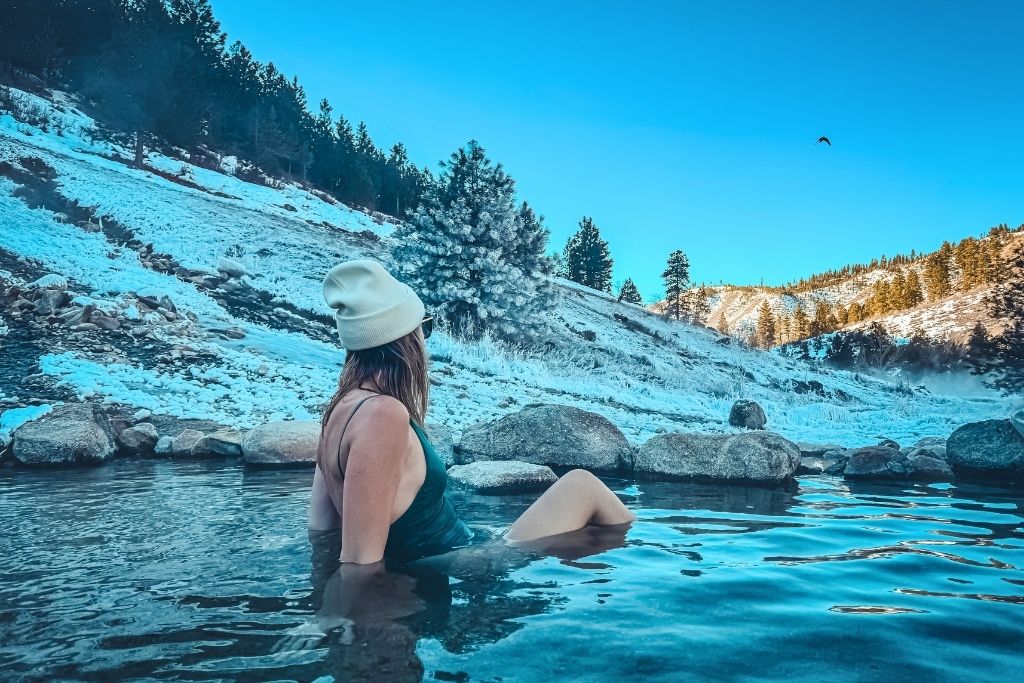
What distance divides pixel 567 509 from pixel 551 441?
435 cm

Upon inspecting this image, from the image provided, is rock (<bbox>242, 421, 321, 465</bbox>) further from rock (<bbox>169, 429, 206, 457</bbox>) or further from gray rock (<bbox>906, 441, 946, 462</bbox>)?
gray rock (<bbox>906, 441, 946, 462</bbox>)

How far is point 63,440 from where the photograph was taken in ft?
24.0

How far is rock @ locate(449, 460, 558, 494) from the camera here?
6.63m

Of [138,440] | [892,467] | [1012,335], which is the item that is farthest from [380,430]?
[1012,335]

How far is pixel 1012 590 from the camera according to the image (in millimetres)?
3086

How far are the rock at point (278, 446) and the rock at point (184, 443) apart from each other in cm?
75

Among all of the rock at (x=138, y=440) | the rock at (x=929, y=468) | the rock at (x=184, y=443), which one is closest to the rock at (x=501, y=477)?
the rock at (x=184, y=443)

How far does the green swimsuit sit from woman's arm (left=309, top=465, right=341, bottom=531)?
0.58m

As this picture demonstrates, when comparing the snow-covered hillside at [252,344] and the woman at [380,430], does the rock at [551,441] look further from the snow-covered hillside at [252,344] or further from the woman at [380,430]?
the woman at [380,430]

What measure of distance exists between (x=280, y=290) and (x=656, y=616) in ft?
63.8

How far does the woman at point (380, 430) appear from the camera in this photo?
8.73ft

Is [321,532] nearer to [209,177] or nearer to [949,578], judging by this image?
[949,578]

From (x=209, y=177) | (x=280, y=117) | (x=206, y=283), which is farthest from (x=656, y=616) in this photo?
(x=280, y=117)

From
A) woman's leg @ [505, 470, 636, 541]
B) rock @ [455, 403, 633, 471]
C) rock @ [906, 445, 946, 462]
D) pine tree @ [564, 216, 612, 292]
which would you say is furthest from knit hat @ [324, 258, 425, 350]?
pine tree @ [564, 216, 612, 292]
